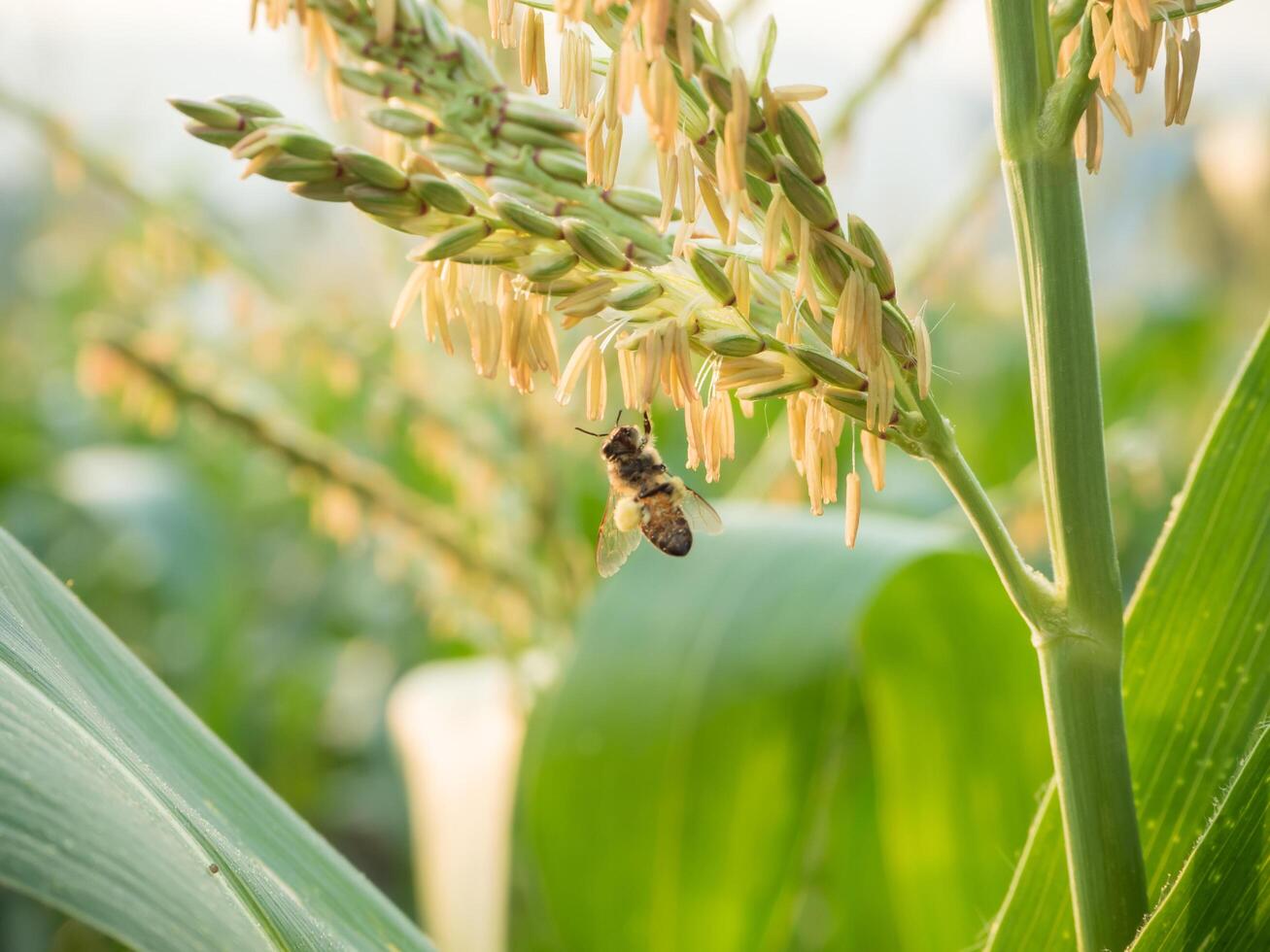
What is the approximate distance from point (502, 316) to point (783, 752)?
0.75m

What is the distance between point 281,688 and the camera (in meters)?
2.96

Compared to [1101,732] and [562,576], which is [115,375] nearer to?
[562,576]

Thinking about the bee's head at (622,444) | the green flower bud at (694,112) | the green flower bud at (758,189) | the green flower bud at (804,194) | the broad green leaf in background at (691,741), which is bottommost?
the broad green leaf in background at (691,741)

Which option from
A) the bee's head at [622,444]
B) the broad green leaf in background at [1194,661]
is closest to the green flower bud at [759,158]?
the broad green leaf in background at [1194,661]

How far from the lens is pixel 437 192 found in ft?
1.44

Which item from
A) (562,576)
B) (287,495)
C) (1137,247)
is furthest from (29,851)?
(1137,247)

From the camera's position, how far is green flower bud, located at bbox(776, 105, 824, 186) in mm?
427

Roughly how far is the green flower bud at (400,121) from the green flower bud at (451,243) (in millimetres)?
59

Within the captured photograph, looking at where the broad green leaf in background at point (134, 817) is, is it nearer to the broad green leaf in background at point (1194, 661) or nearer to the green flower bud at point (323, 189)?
the green flower bud at point (323, 189)

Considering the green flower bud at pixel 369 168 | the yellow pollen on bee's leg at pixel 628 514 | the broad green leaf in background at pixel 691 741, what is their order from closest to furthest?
the green flower bud at pixel 369 168
the yellow pollen on bee's leg at pixel 628 514
the broad green leaf in background at pixel 691 741

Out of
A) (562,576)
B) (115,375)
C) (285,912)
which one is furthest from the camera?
(562,576)

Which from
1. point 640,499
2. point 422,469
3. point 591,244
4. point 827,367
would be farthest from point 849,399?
point 422,469

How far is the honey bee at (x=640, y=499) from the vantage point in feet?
2.51

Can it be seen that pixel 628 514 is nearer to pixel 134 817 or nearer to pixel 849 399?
pixel 849 399
